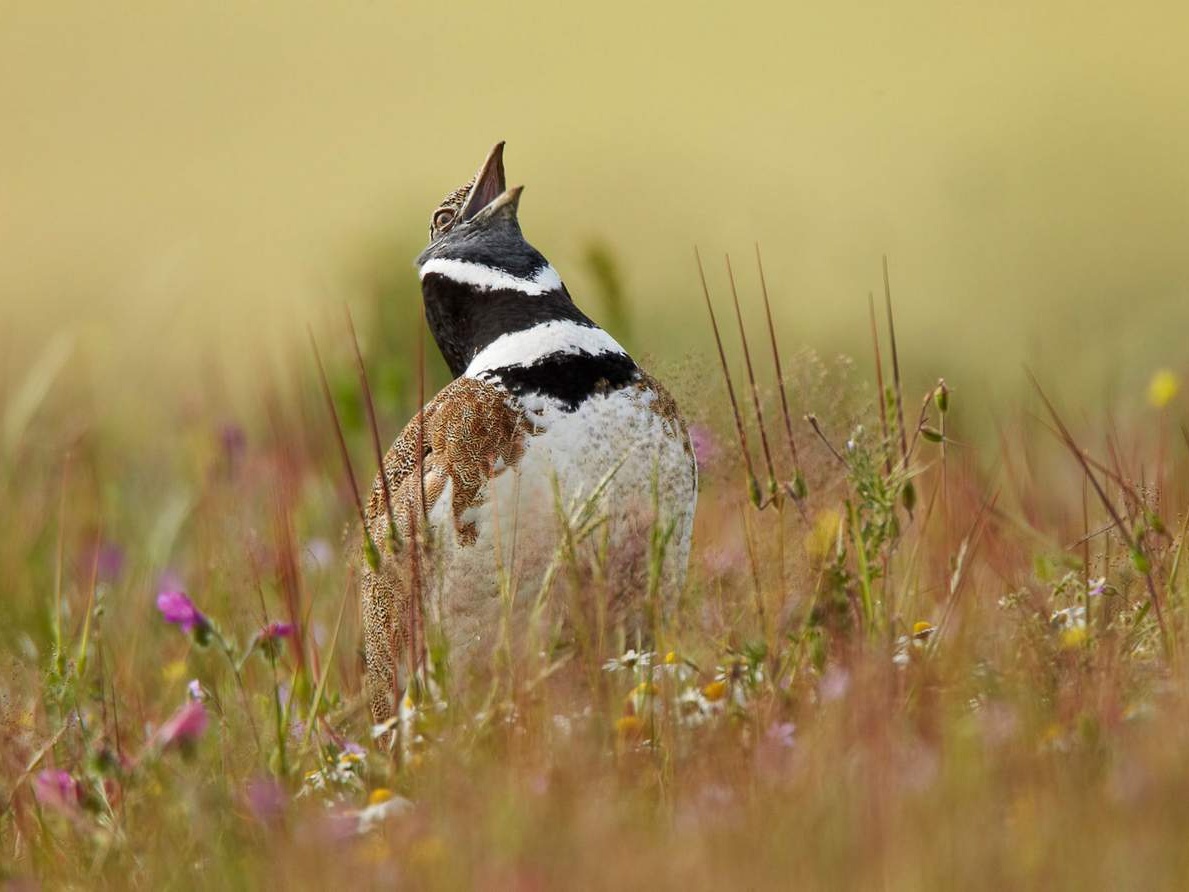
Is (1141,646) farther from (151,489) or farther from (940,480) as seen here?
(151,489)

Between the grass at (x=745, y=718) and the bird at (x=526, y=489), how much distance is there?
108 mm

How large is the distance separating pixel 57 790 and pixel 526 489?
4.14 feet

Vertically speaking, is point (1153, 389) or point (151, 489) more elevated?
point (1153, 389)

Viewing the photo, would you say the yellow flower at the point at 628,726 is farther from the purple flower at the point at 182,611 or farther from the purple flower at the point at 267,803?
the purple flower at the point at 182,611

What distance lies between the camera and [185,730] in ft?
9.81

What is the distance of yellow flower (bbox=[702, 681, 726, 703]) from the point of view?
3.21m

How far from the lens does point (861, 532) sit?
3.41 metres

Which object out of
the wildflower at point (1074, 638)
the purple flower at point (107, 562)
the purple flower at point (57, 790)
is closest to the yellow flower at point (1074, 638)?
the wildflower at point (1074, 638)

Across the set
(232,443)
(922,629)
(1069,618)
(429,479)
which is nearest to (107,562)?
(232,443)

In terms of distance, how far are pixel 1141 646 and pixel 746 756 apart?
95cm

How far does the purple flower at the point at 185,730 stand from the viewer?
2.96 meters

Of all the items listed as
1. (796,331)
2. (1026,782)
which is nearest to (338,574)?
(1026,782)

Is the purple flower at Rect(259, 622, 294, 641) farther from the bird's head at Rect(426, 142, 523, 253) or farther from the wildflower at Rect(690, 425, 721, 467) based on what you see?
the bird's head at Rect(426, 142, 523, 253)

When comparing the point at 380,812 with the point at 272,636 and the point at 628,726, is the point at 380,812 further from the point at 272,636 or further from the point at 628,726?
the point at 272,636
